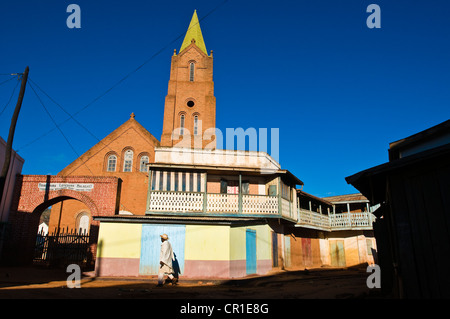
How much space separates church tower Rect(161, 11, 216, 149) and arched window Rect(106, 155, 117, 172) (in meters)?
4.44

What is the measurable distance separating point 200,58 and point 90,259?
20.7 m

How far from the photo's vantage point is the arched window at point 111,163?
27938 mm

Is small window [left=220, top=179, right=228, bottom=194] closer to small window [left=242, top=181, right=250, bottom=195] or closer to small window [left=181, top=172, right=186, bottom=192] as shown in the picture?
small window [left=242, top=181, right=250, bottom=195]

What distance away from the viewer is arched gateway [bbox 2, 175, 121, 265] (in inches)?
721

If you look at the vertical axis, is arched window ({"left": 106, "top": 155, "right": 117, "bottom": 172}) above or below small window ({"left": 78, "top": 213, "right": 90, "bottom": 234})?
above

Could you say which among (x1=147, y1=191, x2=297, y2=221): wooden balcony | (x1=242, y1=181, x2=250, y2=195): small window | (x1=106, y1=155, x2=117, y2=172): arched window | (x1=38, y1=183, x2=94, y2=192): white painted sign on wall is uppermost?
(x1=106, y1=155, x2=117, y2=172): arched window

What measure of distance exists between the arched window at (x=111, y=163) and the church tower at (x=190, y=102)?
175 inches

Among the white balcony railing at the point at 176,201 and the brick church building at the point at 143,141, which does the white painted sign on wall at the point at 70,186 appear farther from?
the brick church building at the point at 143,141

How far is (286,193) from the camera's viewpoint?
68.2ft

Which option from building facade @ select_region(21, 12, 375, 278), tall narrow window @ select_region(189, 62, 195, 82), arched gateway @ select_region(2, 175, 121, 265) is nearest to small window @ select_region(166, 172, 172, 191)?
building facade @ select_region(21, 12, 375, 278)

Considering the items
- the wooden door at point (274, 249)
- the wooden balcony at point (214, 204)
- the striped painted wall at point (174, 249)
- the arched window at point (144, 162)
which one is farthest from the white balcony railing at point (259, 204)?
the arched window at point (144, 162)

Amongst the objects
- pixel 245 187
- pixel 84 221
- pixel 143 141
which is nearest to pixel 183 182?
pixel 245 187
